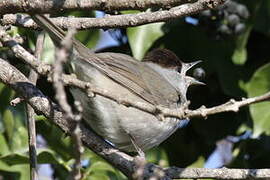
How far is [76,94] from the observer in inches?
139

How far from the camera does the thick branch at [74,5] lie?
2.30 m

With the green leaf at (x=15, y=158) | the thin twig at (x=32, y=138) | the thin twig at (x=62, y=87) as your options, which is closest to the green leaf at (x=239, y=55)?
the green leaf at (x=15, y=158)

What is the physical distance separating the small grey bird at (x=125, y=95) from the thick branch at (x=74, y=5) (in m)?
0.48

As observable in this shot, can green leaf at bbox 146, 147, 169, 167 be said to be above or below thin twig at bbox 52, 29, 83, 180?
below

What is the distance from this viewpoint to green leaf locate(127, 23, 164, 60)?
14.5 ft

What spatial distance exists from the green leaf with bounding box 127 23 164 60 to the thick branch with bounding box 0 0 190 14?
1770mm

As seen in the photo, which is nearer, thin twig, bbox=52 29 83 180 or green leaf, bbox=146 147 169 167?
thin twig, bbox=52 29 83 180

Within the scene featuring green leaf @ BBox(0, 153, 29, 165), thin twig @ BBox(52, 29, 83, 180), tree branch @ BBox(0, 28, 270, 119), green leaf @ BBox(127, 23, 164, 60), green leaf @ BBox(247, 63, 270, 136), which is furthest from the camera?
green leaf @ BBox(247, 63, 270, 136)

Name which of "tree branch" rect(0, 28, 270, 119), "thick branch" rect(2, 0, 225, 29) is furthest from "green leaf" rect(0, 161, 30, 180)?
"tree branch" rect(0, 28, 270, 119)

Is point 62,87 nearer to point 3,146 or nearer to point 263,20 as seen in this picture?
point 3,146

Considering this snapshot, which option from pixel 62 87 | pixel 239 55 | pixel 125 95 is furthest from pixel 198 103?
pixel 62 87

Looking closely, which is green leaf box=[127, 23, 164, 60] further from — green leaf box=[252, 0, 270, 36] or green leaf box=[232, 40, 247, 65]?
green leaf box=[252, 0, 270, 36]

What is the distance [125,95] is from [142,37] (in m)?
1.35

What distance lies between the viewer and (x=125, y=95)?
10.3 feet
